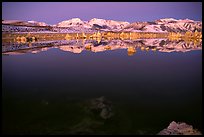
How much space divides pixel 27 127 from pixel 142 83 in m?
8.05

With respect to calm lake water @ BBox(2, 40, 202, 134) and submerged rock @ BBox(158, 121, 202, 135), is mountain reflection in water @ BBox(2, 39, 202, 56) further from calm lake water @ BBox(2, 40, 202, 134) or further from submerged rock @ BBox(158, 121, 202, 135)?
submerged rock @ BBox(158, 121, 202, 135)

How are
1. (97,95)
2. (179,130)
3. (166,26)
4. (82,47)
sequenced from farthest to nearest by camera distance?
1. (166,26)
2. (82,47)
3. (97,95)
4. (179,130)

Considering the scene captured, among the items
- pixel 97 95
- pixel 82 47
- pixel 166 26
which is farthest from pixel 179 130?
pixel 166 26

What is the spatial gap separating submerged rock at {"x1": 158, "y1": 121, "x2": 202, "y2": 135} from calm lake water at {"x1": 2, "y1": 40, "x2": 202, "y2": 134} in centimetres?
26

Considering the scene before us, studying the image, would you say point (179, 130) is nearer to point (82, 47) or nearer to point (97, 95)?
point (97, 95)

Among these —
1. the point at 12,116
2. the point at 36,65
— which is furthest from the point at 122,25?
the point at 12,116

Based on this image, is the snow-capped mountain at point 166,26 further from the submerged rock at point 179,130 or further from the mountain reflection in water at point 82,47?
the submerged rock at point 179,130

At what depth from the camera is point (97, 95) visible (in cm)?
1370

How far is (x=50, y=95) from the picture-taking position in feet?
45.4

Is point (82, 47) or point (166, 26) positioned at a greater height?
point (166, 26)

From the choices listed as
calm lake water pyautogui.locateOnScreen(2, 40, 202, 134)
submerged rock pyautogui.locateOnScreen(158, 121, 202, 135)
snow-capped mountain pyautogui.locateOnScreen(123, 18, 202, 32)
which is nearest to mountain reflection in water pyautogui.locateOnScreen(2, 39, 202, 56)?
calm lake water pyautogui.locateOnScreen(2, 40, 202, 134)

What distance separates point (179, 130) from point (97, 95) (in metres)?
5.10

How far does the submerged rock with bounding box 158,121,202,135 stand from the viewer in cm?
933

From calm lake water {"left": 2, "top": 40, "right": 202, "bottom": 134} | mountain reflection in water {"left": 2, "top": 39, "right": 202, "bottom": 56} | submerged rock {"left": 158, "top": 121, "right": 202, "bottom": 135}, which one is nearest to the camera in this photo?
submerged rock {"left": 158, "top": 121, "right": 202, "bottom": 135}
